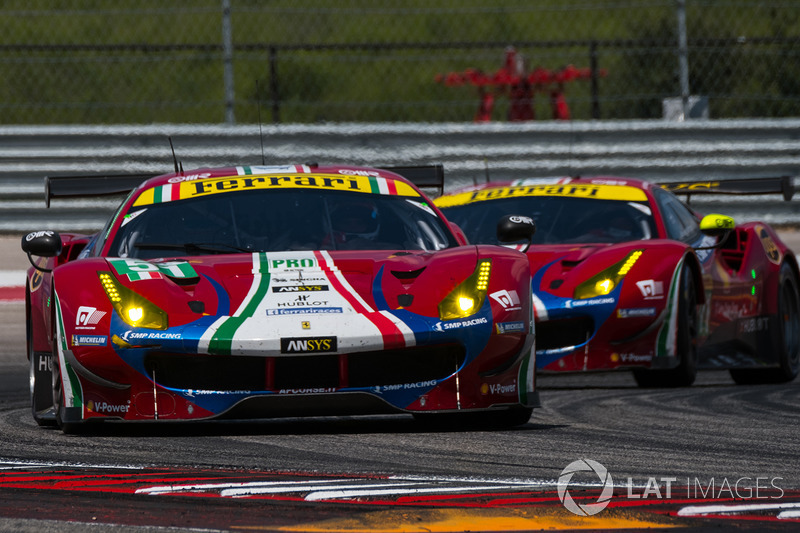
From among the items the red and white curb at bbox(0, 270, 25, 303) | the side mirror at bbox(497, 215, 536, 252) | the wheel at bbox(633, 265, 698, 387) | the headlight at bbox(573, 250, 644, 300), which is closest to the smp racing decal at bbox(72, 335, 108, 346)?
the side mirror at bbox(497, 215, 536, 252)

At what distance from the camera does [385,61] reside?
29797 millimetres

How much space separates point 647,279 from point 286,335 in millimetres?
3042

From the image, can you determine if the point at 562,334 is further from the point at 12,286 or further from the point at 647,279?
the point at 12,286

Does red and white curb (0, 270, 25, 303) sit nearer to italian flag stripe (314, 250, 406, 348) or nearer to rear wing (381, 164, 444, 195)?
rear wing (381, 164, 444, 195)

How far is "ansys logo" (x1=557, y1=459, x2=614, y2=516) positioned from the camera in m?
3.95

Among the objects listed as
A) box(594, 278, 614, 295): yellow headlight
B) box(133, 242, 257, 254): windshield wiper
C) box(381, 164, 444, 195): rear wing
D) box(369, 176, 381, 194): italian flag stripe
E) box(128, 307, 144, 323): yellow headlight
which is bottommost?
box(128, 307, 144, 323): yellow headlight

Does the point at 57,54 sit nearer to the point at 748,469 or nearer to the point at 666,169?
the point at 666,169

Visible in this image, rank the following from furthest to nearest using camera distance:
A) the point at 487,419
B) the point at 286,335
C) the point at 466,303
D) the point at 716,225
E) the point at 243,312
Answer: the point at 716,225 < the point at 487,419 < the point at 466,303 < the point at 243,312 < the point at 286,335

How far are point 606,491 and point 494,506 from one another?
1.30ft

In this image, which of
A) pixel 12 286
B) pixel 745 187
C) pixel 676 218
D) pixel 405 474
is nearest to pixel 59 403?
pixel 405 474

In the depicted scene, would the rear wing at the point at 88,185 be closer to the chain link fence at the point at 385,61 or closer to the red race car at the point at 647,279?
the red race car at the point at 647,279

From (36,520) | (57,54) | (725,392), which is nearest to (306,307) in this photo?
(36,520)

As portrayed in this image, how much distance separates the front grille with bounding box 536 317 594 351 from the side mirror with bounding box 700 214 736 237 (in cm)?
134

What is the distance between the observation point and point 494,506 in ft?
13.1
